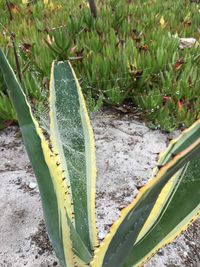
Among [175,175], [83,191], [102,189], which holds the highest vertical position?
[175,175]

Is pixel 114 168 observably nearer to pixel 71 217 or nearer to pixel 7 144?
pixel 7 144

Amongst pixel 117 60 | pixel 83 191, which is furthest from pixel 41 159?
pixel 117 60

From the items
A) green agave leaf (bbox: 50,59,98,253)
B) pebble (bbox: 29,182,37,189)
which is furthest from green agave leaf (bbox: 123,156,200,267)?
pebble (bbox: 29,182,37,189)

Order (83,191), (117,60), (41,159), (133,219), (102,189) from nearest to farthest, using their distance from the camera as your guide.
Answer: (133,219), (41,159), (83,191), (102,189), (117,60)

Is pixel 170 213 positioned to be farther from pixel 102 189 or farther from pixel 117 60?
pixel 117 60

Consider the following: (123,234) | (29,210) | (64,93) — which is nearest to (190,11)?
(29,210)

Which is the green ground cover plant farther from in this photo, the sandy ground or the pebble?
the pebble

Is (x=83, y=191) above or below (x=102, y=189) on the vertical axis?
above
